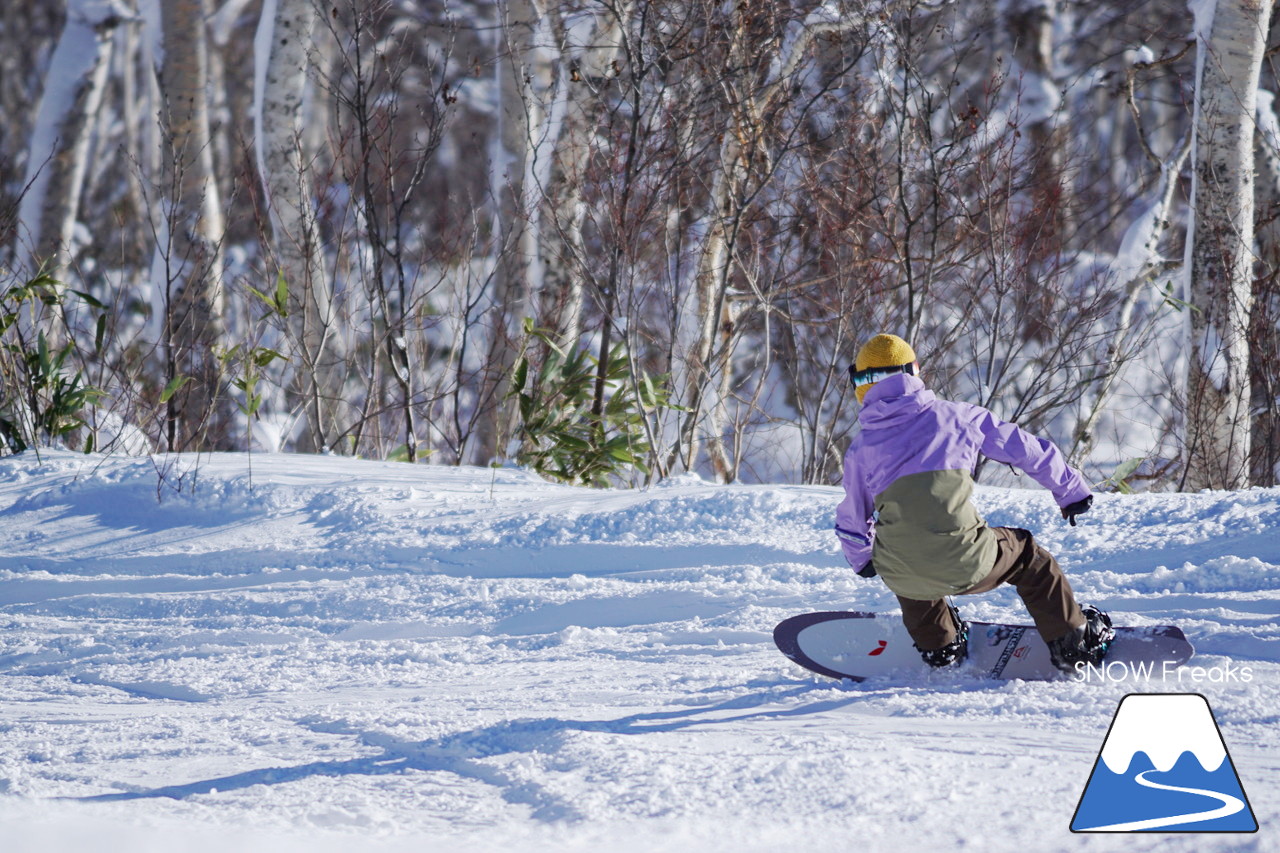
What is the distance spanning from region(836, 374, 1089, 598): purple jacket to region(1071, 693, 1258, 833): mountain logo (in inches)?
20.3

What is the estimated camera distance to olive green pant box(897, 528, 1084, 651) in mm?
2809

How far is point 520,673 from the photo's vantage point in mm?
3355

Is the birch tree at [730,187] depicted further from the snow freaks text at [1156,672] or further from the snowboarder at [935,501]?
the snow freaks text at [1156,672]

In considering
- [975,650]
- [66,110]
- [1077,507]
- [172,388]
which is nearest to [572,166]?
[172,388]

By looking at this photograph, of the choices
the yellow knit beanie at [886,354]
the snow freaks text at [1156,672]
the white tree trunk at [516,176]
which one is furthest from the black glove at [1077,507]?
the white tree trunk at [516,176]

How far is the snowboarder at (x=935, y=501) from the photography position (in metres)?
2.72

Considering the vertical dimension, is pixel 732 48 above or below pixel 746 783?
above

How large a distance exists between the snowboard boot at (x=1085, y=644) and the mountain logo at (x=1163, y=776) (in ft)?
0.72

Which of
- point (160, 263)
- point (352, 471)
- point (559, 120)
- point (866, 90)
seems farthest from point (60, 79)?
point (866, 90)

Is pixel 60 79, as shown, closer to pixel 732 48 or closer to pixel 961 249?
pixel 732 48

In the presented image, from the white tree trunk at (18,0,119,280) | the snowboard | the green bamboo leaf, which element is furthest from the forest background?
the snowboard

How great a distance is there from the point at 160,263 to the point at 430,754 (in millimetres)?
5969

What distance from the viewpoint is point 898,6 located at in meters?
6.21

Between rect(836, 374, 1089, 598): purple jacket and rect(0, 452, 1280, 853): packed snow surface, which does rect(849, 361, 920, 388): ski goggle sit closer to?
rect(836, 374, 1089, 598): purple jacket
